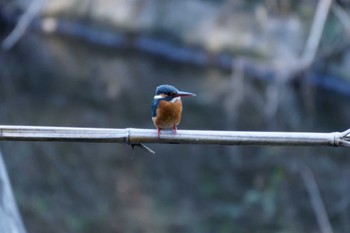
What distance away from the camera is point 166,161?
26.0ft

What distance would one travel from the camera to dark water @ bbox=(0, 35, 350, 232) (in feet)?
21.3

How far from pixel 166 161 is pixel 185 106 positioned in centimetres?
210

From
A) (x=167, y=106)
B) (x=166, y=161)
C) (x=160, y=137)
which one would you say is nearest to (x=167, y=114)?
(x=167, y=106)

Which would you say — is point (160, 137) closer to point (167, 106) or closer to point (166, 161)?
point (167, 106)

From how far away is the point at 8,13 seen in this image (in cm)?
1509

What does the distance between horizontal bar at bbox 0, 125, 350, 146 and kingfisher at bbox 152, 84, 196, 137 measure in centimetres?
28

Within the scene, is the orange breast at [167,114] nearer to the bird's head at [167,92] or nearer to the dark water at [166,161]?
the bird's head at [167,92]

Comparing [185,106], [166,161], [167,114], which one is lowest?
[167,114]

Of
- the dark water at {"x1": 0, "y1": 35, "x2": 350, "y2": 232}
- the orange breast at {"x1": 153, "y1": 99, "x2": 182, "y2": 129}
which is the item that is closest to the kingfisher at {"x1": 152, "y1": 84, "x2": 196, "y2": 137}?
the orange breast at {"x1": 153, "y1": 99, "x2": 182, "y2": 129}

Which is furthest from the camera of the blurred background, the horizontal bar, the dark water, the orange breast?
the blurred background

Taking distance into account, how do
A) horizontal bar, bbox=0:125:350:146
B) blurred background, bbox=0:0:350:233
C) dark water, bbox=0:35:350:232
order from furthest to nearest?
blurred background, bbox=0:0:350:233 → dark water, bbox=0:35:350:232 → horizontal bar, bbox=0:125:350:146

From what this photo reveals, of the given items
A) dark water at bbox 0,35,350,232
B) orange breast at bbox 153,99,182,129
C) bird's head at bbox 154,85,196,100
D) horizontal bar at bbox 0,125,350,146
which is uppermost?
dark water at bbox 0,35,350,232

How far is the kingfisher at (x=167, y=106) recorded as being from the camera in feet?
7.85

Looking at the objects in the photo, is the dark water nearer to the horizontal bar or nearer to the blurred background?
the blurred background
